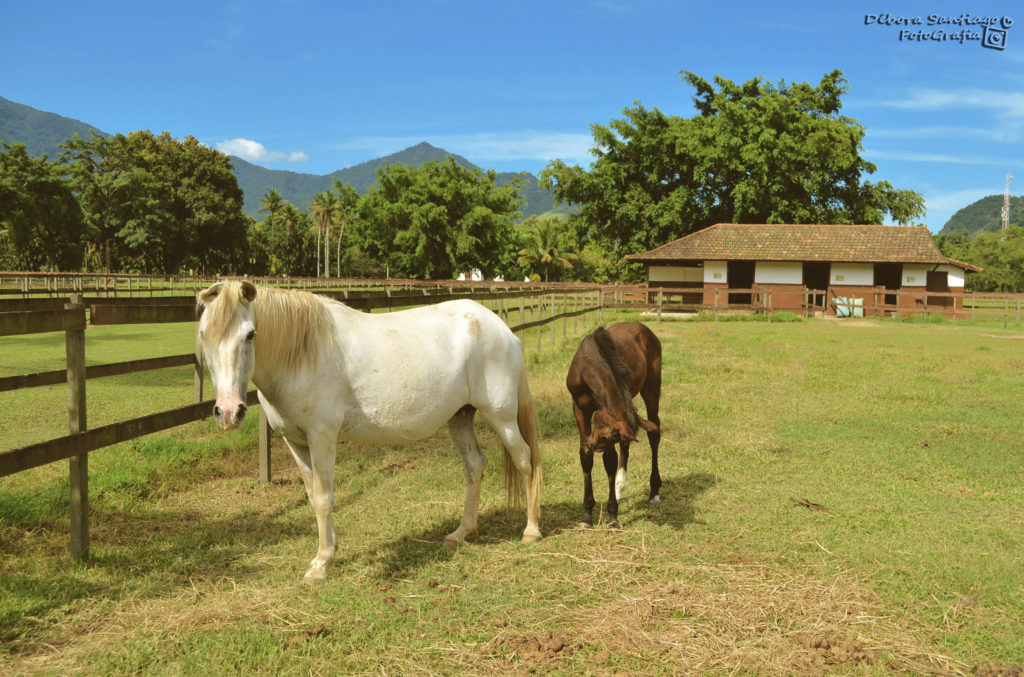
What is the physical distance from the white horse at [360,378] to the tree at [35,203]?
41.2 m

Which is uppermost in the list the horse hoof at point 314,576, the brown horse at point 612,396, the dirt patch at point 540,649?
the brown horse at point 612,396

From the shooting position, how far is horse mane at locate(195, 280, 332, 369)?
3.19 metres

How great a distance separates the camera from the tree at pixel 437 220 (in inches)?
1821

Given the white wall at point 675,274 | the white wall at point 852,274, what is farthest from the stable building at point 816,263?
the white wall at point 675,274

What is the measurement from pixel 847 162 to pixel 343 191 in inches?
1622

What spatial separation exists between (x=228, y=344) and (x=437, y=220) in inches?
1736

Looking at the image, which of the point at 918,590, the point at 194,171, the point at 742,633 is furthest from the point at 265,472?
the point at 194,171

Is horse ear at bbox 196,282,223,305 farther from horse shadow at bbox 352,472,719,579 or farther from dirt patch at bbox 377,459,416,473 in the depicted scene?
dirt patch at bbox 377,459,416,473

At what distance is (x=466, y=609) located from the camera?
11.1ft

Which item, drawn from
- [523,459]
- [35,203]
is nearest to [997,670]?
[523,459]

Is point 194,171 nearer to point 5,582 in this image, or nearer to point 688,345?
point 688,345

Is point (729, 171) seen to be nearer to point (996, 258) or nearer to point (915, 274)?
point (915, 274)

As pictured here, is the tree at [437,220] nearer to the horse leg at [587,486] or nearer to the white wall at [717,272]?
the white wall at [717,272]

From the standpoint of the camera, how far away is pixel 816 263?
32125mm
